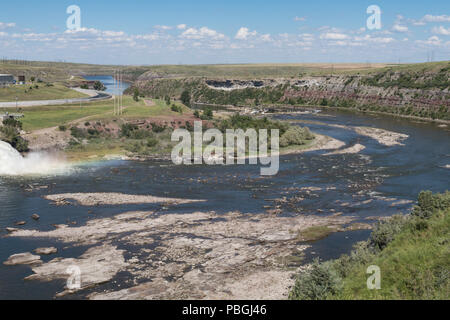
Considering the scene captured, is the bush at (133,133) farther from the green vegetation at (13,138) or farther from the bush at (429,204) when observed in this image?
the bush at (429,204)

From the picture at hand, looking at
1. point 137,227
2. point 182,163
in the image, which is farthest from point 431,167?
point 137,227

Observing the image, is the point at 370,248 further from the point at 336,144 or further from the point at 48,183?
the point at 336,144

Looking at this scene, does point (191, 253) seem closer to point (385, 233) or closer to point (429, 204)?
point (385, 233)

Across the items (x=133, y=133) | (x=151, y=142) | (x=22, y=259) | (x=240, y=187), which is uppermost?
(x=133, y=133)

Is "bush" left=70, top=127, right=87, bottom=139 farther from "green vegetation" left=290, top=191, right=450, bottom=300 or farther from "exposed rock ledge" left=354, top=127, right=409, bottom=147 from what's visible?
"green vegetation" left=290, top=191, right=450, bottom=300

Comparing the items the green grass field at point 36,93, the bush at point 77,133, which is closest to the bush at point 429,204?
the bush at point 77,133

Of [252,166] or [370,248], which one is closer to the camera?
[370,248]

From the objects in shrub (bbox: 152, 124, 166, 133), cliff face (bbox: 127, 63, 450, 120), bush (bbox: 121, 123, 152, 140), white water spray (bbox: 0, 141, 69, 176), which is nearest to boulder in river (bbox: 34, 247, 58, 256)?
white water spray (bbox: 0, 141, 69, 176)

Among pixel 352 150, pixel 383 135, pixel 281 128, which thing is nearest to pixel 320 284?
pixel 352 150
